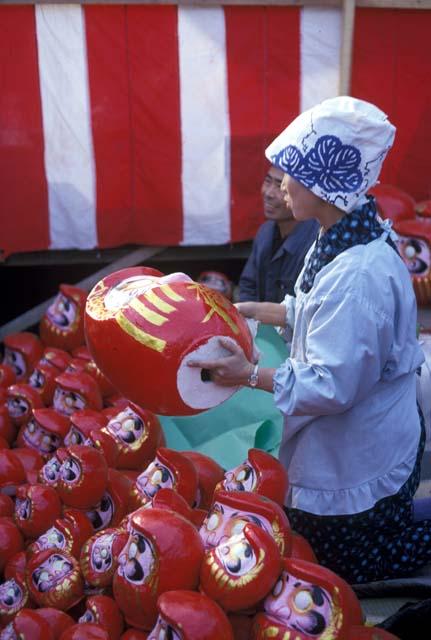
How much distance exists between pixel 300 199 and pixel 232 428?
169 centimetres

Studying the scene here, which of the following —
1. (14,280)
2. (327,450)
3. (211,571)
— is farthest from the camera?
(14,280)

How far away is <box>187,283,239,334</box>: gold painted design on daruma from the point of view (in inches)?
83.9

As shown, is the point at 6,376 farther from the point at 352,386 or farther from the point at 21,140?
the point at 352,386

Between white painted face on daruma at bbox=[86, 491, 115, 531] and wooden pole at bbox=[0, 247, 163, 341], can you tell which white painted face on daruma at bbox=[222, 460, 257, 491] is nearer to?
white painted face on daruma at bbox=[86, 491, 115, 531]

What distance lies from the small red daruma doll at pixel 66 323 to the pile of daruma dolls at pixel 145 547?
3.16ft

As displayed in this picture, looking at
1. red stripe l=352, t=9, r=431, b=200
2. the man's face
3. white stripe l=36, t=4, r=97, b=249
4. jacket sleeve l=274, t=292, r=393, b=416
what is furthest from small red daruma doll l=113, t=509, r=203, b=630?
red stripe l=352, t=9, r=431, b=200

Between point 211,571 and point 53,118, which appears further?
point 53,118

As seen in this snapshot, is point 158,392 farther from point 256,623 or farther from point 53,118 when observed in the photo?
point 53,118

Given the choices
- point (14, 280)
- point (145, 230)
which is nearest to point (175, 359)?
point (145, 230)

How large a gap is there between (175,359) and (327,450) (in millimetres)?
521

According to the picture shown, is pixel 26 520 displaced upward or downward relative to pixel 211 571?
downward

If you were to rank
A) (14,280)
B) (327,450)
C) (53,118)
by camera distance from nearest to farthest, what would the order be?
(327,450) → (53,118) → (14,280)

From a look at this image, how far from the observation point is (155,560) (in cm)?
181

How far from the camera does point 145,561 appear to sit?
1.83 metres
